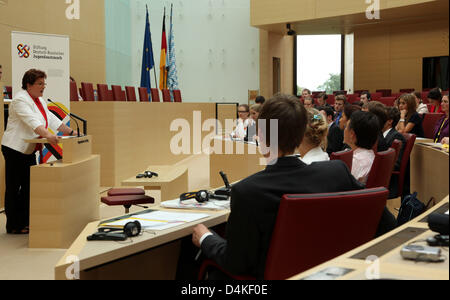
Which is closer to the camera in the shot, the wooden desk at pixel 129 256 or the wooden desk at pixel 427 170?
the wooden desk at pixel 129 256

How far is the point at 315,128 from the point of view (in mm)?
3225

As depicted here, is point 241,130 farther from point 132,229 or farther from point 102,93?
point 132,229

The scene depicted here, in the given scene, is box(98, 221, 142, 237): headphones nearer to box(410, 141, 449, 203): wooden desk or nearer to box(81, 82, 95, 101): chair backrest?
box(410, 141, 449, 203): wooden desk

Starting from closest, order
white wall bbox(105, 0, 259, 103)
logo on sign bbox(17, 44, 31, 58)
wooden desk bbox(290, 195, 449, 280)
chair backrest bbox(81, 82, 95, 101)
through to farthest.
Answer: wooden desk bbox(290, 195, 449, 280) → logo on sign bbox(17, 44, 31, 58) → chair backrest bbox(81, 82, 95, 101) → white wall bbox(105, 0, 259, 103)

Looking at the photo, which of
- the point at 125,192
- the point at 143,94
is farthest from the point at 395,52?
the point at 125,192

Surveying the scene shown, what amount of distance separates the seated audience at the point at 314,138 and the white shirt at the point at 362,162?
0.51m

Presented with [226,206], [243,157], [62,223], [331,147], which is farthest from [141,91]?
[226,206]

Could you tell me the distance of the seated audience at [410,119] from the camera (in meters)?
6.37

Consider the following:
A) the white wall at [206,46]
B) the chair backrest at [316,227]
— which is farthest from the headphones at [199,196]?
the white wall at [206,46]

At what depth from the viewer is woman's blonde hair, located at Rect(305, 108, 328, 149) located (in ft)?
10.5

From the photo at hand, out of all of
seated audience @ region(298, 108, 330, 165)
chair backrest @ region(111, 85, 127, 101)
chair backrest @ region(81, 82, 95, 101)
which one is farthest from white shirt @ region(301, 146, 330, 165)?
chair backrest @ region(111, 85, 127, 101)

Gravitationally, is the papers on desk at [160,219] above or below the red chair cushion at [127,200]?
above

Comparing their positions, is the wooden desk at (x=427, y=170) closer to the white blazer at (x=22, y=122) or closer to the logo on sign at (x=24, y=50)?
the white blazer at (x=22, y=122)

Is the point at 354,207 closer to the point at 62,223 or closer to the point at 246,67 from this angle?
the point at 62,223
